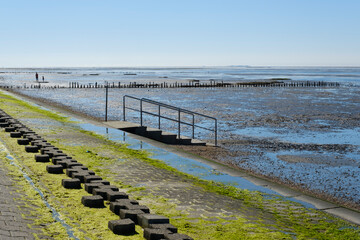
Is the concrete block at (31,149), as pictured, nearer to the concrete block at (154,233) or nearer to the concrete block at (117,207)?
the concrete block at (117,207)

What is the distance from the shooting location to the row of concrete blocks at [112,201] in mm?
5953

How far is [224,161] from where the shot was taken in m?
15.0

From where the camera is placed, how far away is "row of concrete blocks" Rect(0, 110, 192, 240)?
5953mm

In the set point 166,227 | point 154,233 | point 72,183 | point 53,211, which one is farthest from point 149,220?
point 72,183

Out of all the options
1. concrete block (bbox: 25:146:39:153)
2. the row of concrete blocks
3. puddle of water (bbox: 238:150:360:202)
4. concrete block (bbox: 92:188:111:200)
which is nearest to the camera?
the row of concrete blocks

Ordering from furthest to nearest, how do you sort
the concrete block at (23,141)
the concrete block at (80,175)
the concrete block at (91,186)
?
the concrete block at (23,141)
the concrete block at (80,175)
the concrete block at (91,186)

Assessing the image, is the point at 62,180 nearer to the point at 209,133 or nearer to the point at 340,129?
the point at 209,133

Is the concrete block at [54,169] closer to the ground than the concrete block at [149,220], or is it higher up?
closer to the ground

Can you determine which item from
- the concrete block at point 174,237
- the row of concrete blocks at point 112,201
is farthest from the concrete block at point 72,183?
the concrete block at point 174,237

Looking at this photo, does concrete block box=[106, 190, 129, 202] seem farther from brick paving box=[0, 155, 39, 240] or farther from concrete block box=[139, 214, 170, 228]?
brick paving box=[0, 155, 39, 240]

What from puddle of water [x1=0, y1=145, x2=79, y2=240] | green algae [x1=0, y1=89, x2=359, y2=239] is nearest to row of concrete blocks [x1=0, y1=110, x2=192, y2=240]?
green algae [x1=0, y1=89, x2=359, y2=239]

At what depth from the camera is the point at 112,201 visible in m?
7.38

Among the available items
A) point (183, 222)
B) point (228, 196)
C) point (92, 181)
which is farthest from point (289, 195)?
point (92, 181)

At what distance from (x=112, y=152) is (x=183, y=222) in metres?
6.96
